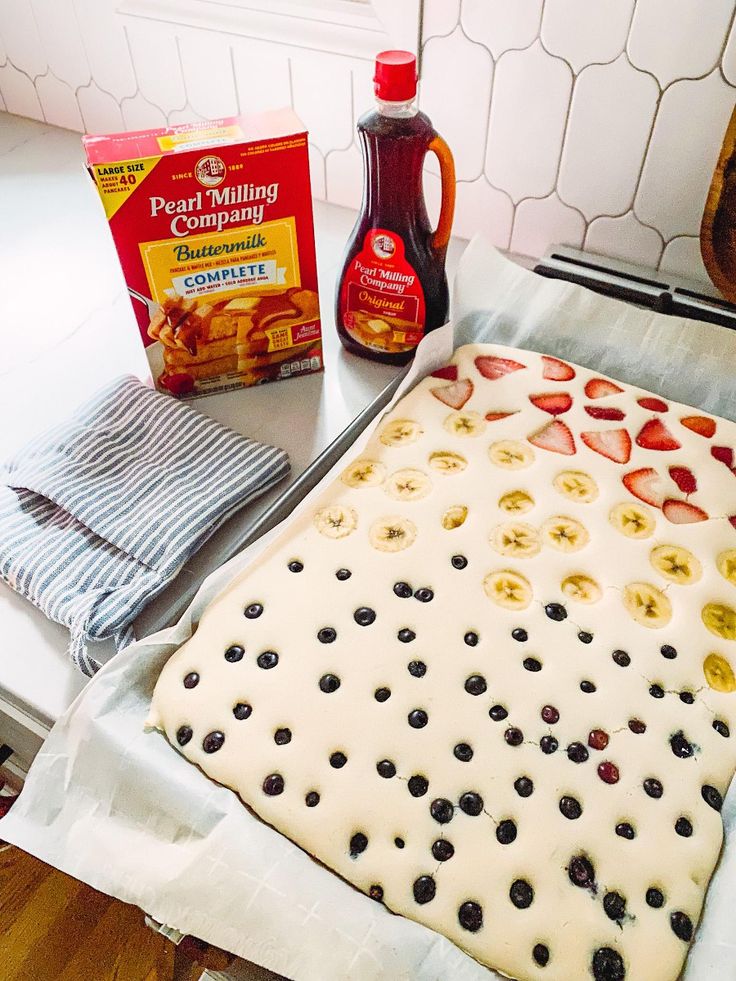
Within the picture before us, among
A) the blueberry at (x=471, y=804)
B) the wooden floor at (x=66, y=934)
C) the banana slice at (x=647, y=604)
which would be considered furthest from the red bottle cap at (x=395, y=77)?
the wooden floor at (x=66, y=934)

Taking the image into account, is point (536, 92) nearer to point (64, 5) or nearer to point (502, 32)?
point (502, 32)

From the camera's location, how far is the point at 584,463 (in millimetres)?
667

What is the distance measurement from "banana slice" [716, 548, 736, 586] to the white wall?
0.39 m

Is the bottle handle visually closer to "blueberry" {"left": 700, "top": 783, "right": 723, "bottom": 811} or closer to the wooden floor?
"blueberry" {"left": 700, "top": 783, "right": 723, "bottom": 811}

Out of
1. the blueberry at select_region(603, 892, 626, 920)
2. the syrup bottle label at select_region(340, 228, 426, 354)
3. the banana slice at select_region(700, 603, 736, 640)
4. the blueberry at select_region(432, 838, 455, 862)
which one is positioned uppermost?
the syrup bottle label at select_region(340, 228, 426, 354)

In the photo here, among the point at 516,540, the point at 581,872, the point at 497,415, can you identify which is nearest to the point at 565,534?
the point at 516,540

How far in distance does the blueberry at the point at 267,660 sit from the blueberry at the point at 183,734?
0.06m

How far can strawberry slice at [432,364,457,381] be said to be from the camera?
74 centimetres

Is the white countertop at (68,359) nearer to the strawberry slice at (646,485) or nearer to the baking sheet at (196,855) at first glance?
the baking sheet at (196,855)

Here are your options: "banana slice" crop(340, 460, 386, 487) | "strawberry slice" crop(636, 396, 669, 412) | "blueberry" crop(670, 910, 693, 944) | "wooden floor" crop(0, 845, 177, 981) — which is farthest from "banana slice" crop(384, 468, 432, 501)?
"wooden floor" crop(0, 845, 177, 981)

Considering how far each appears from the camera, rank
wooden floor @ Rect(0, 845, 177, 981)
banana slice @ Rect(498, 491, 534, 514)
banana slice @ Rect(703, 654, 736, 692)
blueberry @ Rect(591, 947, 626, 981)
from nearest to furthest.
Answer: blueberry @ Rect(591, 947, 626, 981)
banana slice @ Rect(703, 654, 736, 692)
banana slice @ Rect(498, 491, 534, 514)
wooden floor @ Rect(0, 845, 177, 981)

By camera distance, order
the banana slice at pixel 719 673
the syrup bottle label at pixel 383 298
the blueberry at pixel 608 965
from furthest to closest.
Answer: the syrup bottle label at pixel 383 298 < the banana slice at pixel 719 673 < the blueberry at pixel 608 965

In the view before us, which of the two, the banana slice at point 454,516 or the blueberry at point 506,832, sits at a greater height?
the banana slice at point 454,516

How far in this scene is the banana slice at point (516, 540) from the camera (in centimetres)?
60
